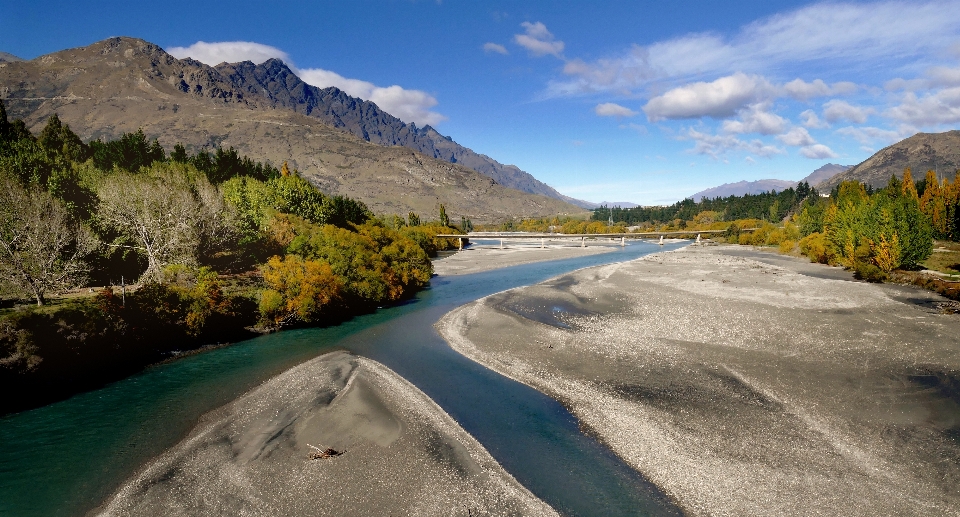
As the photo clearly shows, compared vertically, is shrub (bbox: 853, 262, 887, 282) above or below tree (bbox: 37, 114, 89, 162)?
below

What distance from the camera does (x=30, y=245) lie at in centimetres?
3397

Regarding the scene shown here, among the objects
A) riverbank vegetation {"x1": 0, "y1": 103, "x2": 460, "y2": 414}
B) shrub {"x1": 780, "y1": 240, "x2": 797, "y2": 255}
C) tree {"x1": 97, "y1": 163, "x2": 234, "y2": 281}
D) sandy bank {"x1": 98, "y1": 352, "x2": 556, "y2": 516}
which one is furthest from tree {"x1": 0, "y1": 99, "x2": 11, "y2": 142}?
shrub {"x1": 780, "y1": 240, "x2": 797, "y2": 255}

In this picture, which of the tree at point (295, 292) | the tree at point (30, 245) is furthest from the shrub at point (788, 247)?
the tree at point (30, 245)

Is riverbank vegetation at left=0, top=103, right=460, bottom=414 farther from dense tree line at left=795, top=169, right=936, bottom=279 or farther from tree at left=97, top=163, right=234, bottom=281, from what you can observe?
dense tree line at left=795, top=169, right=936, bottom=279

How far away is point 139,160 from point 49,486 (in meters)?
76.0

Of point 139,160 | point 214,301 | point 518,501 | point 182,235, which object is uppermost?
point 139,160

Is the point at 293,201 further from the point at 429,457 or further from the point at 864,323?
the point at 864,323

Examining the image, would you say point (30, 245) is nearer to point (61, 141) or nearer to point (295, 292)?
point (295, 292)

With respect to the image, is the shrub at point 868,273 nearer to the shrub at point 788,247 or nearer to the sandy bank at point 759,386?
the sandy bank at point 759,386

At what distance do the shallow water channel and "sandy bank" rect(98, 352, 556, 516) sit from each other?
1288 millimetres

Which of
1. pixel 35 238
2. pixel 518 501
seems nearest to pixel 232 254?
pixel 35 238

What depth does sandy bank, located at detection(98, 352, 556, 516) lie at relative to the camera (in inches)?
669

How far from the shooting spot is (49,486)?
18453 millimetres

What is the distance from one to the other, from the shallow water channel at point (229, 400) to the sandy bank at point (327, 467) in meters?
1.29
